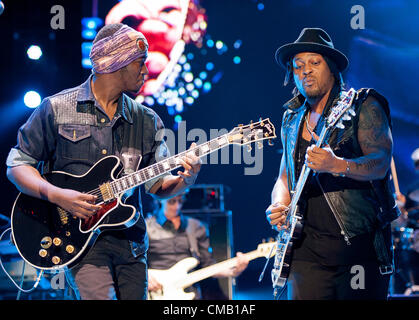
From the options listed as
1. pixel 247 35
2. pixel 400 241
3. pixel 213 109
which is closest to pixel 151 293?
pixel 213 109

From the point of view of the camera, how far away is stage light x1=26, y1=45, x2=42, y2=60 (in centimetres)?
656

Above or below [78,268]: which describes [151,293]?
below

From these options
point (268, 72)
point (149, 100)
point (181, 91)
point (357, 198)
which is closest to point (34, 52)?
point (149, 100)

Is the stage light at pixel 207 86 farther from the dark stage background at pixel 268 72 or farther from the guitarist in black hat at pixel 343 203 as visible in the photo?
the guitarist in black hat at pixel 343 203

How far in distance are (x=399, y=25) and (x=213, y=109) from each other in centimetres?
350

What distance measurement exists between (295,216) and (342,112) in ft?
2.44

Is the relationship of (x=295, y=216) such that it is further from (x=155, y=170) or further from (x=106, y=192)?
(x=106, y=192)

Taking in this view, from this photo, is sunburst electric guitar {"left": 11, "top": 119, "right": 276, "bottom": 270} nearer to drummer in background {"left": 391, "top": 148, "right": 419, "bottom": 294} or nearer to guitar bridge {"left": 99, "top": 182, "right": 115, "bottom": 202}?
guitar bridge {"left": 99, "top": 182, "right": 115, "bottom": 202}

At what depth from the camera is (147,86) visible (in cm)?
873

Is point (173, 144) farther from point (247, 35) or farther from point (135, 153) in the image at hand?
point (135, 153)

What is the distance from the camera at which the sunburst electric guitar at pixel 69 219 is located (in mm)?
3102

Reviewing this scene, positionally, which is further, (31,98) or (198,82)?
(198,82)

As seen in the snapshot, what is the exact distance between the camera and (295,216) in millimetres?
3281

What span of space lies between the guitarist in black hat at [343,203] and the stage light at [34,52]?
4.29m
